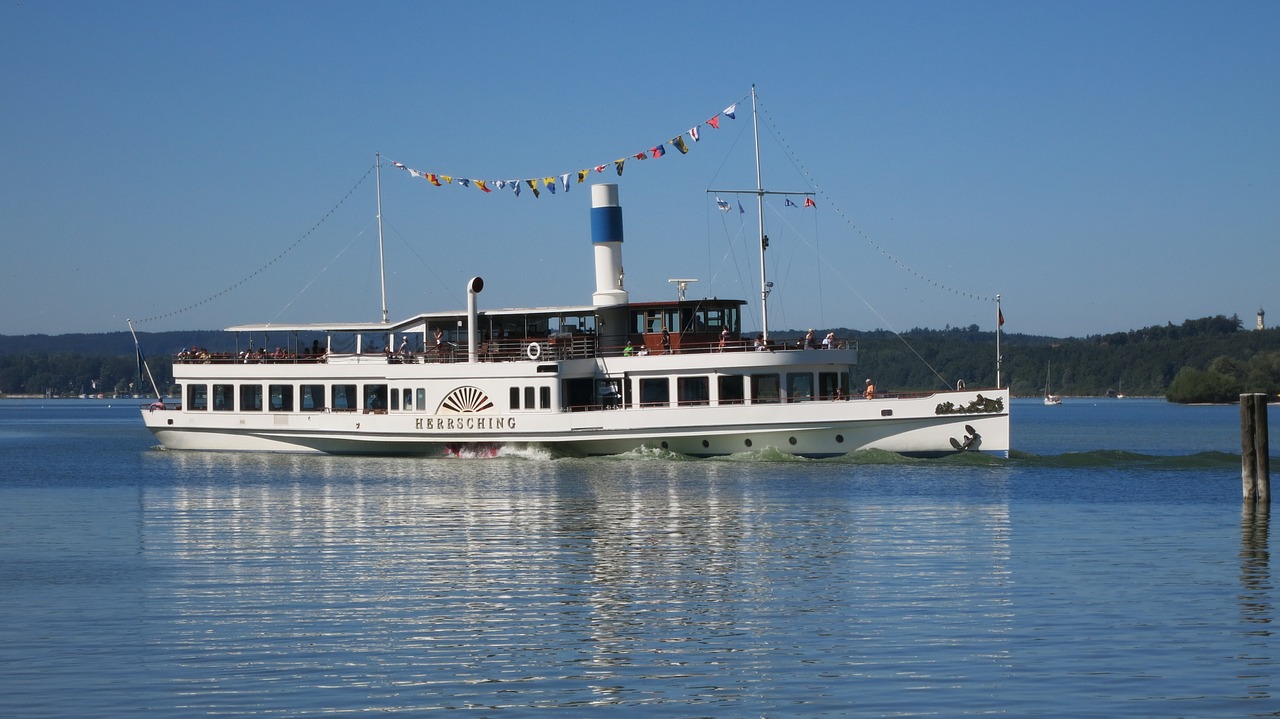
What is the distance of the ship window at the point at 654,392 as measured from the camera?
1688 inches

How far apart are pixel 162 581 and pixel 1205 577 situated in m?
15.2

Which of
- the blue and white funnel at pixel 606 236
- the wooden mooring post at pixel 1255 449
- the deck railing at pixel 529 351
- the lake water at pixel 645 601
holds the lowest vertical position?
the lake water at pixel 645 601

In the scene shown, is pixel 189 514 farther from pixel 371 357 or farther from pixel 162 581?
pixel 371 357

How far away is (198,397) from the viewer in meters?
50.8

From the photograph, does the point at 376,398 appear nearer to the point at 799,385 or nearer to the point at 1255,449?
the point at 799,385

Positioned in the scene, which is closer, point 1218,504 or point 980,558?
point 980,558

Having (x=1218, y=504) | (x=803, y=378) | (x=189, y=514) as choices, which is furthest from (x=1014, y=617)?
(x=803, y=378)

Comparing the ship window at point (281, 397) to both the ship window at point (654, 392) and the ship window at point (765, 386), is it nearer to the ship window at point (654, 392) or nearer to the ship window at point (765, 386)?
the ship window at point (654, 392)

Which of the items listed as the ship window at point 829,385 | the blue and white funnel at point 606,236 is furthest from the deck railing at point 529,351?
the blue and white funnel at point 606,236

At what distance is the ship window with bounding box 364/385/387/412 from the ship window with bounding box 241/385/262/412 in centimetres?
449

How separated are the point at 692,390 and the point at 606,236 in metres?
7.36

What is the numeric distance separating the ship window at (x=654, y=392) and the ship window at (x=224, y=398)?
15820 millimetres

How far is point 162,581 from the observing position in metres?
20.4

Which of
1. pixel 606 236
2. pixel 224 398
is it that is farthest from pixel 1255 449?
pixel 224 398
